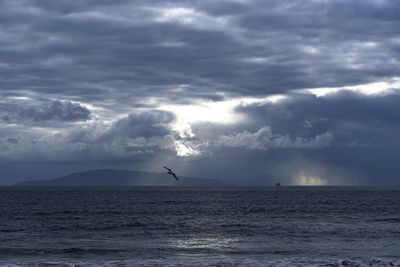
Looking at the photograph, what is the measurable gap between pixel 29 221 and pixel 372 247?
59596mm

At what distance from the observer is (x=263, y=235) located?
71.0 metres

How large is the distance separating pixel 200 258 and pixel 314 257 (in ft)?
36.4

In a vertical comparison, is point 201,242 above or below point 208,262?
above

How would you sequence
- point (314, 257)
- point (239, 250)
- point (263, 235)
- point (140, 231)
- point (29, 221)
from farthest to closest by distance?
point (29, 221) < point (140, 231) < point (263, 235) < point (239, 250) < point (314, 257)

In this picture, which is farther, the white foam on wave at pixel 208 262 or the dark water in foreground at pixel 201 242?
the dark water in foreground at pixel 201 242

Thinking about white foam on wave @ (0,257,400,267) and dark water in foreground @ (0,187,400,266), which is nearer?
white foam on wave @ (0,257,400,267)

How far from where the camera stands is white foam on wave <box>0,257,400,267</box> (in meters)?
46.5

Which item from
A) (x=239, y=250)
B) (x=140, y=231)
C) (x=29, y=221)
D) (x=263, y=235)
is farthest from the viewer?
(x=29, y=221)

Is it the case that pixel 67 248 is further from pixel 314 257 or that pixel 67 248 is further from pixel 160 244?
pixel 314 257

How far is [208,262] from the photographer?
49438 millimetres

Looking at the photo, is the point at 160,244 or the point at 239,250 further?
the point at 160,244

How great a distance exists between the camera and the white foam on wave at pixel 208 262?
4650 cm

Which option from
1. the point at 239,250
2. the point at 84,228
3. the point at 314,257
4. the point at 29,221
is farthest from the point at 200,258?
the point at 29,221

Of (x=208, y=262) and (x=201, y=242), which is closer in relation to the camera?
(x=208, y=262)
